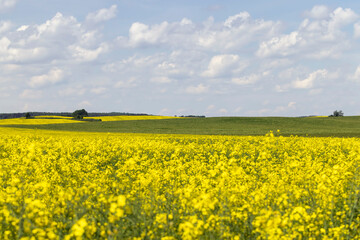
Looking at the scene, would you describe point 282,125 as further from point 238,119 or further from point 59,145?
point 59,145

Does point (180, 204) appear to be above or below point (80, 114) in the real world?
below

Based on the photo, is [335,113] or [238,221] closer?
[238,221]

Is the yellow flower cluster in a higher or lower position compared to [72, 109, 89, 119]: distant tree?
lower

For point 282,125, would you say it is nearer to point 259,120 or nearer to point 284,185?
point 259,120

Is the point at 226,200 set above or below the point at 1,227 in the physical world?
above

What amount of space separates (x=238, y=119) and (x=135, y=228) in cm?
6314

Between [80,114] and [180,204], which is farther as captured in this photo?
[80,114]

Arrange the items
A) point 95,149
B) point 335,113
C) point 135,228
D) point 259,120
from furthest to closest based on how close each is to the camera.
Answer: point 335,113 < point 259,120 < point 95,149 < point 135,228

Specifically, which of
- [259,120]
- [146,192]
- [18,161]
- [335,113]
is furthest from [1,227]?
[335,113]

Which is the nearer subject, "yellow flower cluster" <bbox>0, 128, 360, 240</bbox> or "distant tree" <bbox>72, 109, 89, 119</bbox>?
"yellow flower cluster" <bbox>0, 128, 360, 240</bbox>


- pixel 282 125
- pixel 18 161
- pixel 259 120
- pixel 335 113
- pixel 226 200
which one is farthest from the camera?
pixel 335 113

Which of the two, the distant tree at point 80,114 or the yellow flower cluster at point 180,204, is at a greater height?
the distant tree at point 80,114

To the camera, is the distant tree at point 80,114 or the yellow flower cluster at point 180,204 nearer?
the yellow flower cluster at point 180,204

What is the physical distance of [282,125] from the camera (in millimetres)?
59156
